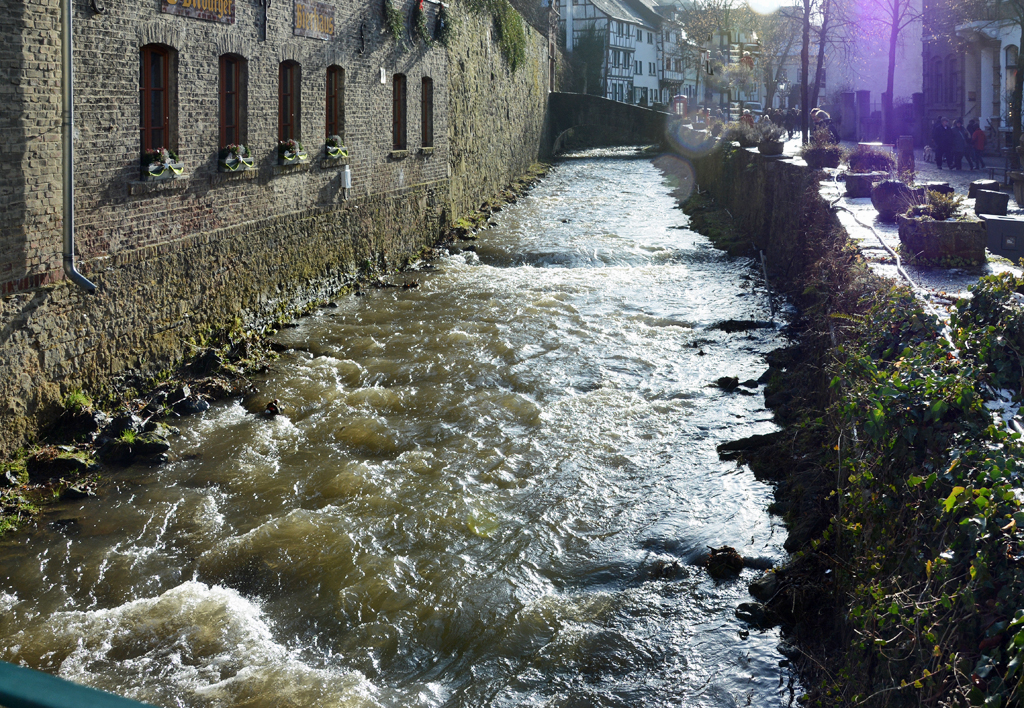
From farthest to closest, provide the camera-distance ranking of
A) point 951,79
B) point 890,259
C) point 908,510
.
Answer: point 951,79
point 890,259
point 908,510

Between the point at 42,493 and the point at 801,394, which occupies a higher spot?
the point at 801,394

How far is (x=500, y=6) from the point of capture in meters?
25.8

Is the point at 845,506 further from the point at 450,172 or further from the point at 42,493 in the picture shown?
the point at 450,172

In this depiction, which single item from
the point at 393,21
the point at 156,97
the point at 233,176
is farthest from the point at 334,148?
the point at 156,97

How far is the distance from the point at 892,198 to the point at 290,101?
8.28 meters

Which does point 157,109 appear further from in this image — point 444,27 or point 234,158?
point 444,27

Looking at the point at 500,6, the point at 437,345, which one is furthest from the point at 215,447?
the point at 500,6

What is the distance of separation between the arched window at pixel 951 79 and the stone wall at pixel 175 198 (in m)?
24.8

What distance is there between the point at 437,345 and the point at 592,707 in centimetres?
745

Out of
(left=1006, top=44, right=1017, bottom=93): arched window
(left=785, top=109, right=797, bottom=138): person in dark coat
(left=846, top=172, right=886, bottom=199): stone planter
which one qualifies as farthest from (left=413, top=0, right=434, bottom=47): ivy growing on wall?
(left=1006, top=44, right=1017, bottom=93): arched window

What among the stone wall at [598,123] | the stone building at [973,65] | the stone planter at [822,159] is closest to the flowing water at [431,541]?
the stone planter at [822,159]

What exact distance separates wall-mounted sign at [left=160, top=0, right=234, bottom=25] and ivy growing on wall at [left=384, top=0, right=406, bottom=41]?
527 centimetres

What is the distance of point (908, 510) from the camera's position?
413 centimetres

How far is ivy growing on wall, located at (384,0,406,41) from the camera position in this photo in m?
16.0
